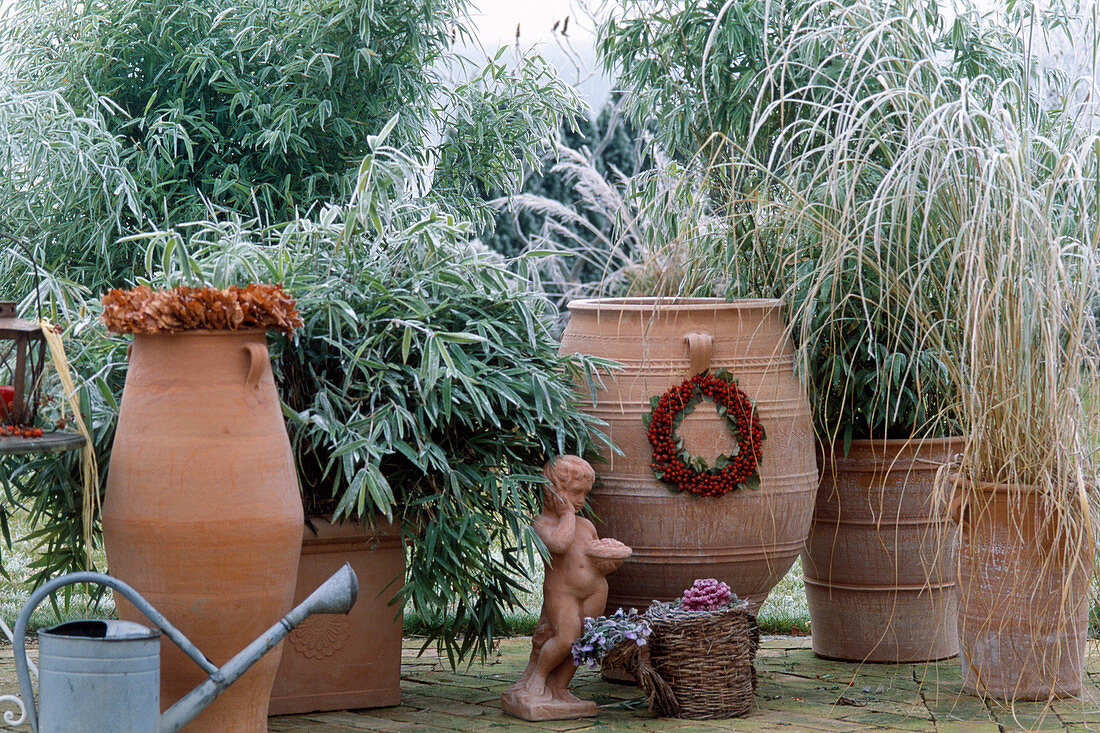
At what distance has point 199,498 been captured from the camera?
235cm

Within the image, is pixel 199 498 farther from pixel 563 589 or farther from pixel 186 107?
pixel 186 107

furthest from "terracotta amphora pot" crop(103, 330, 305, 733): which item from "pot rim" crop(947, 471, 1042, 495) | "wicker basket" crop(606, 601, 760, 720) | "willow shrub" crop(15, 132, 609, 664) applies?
"pot rim" crop(947, 471, 1042, 495)

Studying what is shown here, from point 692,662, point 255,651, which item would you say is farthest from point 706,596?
point 255,651

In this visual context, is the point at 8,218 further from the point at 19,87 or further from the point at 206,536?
the point at 206,536

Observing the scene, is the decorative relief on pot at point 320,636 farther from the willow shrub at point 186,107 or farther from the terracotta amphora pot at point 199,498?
the willow shrub at point 186,107

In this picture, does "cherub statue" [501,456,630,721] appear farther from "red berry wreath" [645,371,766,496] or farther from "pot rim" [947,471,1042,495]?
"pot rim" [947,471,1042,495]

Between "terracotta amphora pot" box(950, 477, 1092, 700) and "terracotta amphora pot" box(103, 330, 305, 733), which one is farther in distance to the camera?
"terracotta amphora pot" box(950, 477, 1092, 700)

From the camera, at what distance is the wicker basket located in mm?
2795

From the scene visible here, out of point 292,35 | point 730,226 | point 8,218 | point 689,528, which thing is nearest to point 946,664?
point 689,528

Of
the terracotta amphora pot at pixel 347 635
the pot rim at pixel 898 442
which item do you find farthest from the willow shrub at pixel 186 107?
the pot rim at pixel 898 442

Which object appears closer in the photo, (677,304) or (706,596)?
(706,596)

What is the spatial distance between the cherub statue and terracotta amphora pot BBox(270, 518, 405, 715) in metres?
0.32

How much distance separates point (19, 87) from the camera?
370cm

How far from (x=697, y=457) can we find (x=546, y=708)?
28.4 inches
